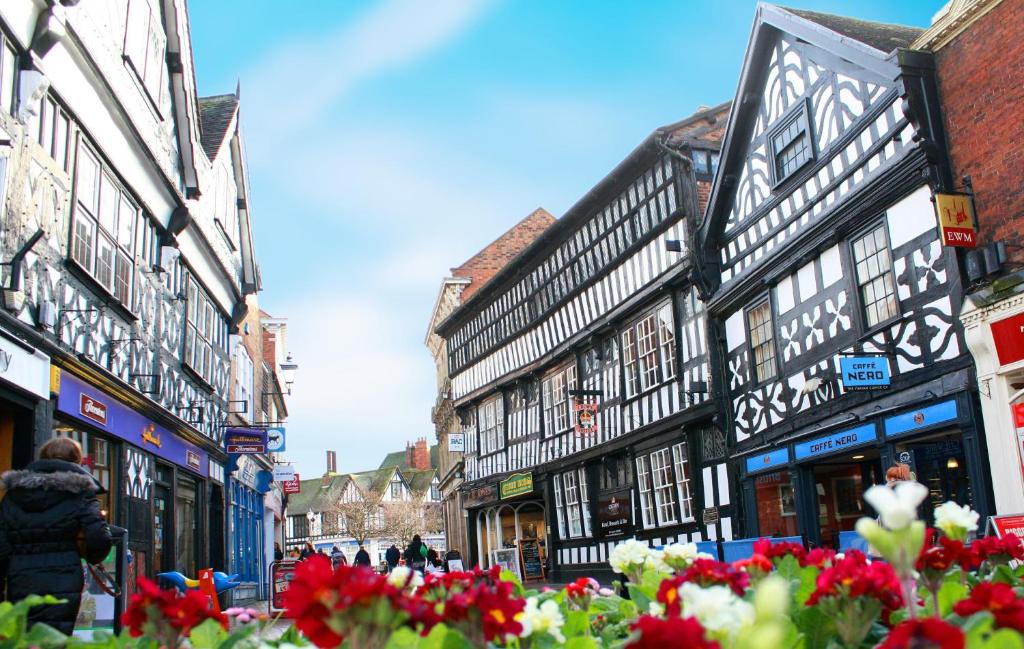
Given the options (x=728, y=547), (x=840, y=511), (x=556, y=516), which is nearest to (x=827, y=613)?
(x=728, y=547)

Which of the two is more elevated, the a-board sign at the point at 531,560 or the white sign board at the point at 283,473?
the white sign board at the point at 283,473

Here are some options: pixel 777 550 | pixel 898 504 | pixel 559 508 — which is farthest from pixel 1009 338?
pixel 559 508

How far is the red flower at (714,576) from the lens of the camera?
264cm

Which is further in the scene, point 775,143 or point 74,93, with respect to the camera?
point 775,143

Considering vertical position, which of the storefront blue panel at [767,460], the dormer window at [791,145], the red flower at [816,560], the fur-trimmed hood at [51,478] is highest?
the dormer window at [791,145]

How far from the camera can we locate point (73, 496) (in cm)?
611

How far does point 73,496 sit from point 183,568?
42.4ft

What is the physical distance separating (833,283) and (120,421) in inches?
425

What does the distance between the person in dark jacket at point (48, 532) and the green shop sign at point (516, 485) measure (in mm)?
21968

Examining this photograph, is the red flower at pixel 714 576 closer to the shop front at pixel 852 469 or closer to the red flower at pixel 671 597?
the red flower at pixel 671 597

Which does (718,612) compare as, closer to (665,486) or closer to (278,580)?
(278,580)

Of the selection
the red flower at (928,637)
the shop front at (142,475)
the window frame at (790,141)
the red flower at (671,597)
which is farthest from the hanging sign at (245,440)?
the red flower at (928,637)

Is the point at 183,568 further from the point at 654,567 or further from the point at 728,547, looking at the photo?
the point at 654,567

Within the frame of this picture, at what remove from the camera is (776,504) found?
16.9 m
